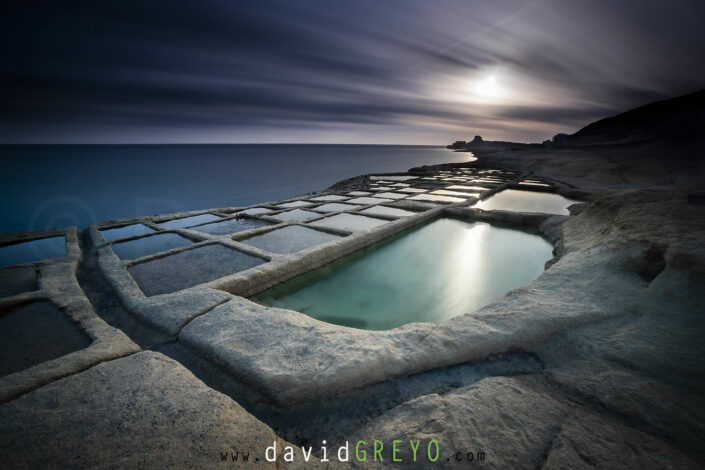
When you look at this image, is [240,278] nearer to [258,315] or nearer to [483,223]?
[258,315]

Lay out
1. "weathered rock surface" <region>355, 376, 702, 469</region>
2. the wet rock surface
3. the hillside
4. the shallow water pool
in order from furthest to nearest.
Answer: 1. the hillside
2. the shallow water pool
3. the wet rock surface
4. "weathered rock surface" <region>355, 376, 702, 469</region>

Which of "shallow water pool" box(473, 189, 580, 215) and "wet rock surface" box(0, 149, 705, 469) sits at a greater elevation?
"shallow water pool" box(473, 189, 580, 215)

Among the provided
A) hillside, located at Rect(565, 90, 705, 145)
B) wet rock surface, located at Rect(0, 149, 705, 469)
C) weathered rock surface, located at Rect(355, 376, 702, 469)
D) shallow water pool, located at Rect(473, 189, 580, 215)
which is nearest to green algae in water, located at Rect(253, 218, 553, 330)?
wet rock surface, located at Rect(0, 149, 705, 469)

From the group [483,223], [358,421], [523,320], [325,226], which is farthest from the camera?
[483,223]

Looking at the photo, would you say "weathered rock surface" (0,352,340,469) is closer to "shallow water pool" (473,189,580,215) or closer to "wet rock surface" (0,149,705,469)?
"wet rock surface" (0,149,705,469)

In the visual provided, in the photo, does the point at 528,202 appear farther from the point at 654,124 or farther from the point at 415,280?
the point at 654,124

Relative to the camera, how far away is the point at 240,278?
12.6 ft

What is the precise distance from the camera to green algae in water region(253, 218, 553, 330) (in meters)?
3.88

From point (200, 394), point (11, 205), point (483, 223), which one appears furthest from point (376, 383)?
point (11, 205)

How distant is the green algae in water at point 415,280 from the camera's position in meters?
3.88

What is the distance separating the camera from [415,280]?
4.80 meters

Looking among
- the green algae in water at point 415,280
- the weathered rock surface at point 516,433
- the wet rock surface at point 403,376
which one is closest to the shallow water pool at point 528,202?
the green algae in water at point 415,280

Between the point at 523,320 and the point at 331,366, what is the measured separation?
1.67 meters

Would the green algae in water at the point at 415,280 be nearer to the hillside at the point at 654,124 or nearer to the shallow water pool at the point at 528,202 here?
the shallow water pool at the point at 528,202
